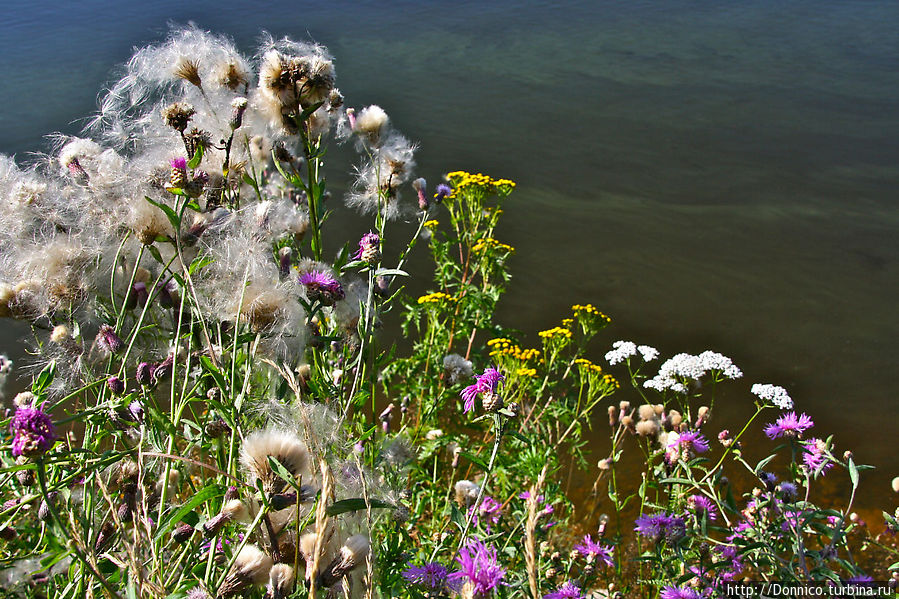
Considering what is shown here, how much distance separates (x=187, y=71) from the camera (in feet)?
6.51

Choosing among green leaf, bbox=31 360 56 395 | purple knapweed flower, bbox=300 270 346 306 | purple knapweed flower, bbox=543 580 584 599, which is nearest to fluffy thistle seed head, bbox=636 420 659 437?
purple knapweed flower, bbox=543 580 584 599

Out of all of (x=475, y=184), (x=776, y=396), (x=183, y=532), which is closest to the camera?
(x=183, y=532)

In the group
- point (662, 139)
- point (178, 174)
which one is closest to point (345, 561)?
point (178, 174)

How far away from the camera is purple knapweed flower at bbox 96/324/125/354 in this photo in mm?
1498

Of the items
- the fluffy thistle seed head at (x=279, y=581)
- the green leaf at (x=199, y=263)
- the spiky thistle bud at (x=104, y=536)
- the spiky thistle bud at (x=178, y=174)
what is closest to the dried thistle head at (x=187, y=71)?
the spiky thistle bud at (x=178, y=174)

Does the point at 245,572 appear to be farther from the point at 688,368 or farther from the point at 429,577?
the point at 688,368

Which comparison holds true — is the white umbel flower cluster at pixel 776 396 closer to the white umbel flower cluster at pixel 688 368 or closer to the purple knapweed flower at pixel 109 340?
the white umbel flower cluster at pixel 688 368

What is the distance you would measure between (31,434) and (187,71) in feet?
4.22

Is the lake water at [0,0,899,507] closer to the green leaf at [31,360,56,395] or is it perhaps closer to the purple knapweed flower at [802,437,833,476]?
the purple knapweed flower at [802,437,833,476]

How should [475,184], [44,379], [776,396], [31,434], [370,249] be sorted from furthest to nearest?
1. [475,184]
2. [776,396]
3. [370,249]
4. [44,379]
5. [31,434]

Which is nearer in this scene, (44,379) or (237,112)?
(44,379)

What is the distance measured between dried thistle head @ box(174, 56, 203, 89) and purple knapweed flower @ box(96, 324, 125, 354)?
0.81 m

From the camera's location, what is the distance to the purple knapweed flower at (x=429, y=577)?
55.6 inches

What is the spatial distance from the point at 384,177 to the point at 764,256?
5.24 m
